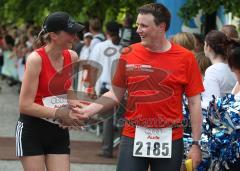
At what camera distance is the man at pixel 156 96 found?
5.78 metres

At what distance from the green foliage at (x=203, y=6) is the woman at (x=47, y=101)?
553 centimetres

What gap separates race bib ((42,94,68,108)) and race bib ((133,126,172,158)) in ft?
2.49

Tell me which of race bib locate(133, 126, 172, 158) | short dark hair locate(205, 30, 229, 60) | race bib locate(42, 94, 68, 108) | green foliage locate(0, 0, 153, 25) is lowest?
race bib locate(133, 126, 172, 158)

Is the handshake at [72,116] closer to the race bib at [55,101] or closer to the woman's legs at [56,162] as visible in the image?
the race bib at [55,101]

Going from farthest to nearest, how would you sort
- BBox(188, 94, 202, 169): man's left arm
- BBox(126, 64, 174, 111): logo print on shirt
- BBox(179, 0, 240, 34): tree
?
BBox(179, 0, 240, 34): tree < BBox(188, 94, 202, 169): man's left arm < BBox(126, 64, 174, 111): logo print on shirt

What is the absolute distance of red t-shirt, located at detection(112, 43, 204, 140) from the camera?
18.9 feet

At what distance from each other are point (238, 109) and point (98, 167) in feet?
16.4

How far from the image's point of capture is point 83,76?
690 centimetres

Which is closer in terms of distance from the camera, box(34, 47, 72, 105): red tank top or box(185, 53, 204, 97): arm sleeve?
box(185, 53, 204, 97): arm sleeve

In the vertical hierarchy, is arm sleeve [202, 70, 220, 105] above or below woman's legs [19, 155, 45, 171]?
above

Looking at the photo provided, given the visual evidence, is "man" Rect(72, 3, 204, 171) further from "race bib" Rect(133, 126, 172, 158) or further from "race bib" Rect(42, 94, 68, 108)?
"race bib" Rect(42, 94, 68, 108)

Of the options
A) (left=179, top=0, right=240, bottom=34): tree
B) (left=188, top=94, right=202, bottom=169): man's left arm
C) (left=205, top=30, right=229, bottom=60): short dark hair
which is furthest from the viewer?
(left=179, top=0, right=240, bottom=34): tree

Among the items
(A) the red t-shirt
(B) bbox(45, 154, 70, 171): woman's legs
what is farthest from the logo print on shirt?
(B) bbox(45, 154, 70, 171): woman's legs

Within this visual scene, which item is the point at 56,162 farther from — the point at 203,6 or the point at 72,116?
the point at 203,6
